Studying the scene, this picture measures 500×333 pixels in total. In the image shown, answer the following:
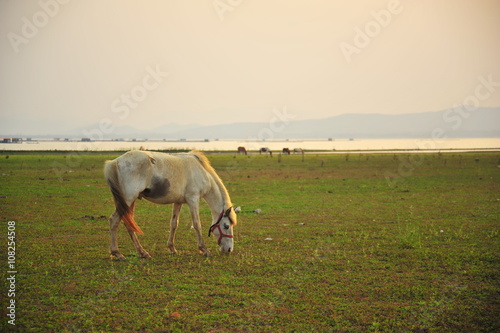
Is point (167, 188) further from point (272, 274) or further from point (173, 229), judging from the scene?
point (272, 274)

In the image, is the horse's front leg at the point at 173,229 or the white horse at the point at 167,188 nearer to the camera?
the white horse at the point at 167,188

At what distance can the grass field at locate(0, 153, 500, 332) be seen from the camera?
19.0ft

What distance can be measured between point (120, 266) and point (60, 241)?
3.05 metres

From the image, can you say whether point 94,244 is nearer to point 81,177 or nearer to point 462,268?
point 462,268

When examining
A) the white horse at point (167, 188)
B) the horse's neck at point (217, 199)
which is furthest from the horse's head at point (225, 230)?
the horse's neck at point (217, 199)

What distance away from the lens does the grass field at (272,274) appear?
19.0 ft

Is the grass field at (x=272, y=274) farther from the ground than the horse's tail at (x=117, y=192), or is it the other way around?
the horse's tail at (x=117, y=192)

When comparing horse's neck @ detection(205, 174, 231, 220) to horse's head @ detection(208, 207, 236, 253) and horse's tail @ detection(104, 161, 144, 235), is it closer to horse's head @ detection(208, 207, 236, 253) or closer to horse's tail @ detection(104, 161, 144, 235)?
horse's head @ detection(208, 207, 236, 253)

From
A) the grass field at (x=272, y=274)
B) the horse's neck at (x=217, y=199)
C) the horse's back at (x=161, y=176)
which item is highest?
the horse's back at (x=161, y=176)

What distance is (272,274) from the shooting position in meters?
7.85

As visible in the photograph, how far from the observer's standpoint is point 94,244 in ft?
33.7

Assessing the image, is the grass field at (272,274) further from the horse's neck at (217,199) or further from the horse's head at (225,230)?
the horse's neck at (217,199)

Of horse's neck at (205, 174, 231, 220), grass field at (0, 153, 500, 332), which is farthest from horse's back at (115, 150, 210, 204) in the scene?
grass field at (0, 153, 500, 332)

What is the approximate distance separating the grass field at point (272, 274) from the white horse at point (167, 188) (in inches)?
22.0
